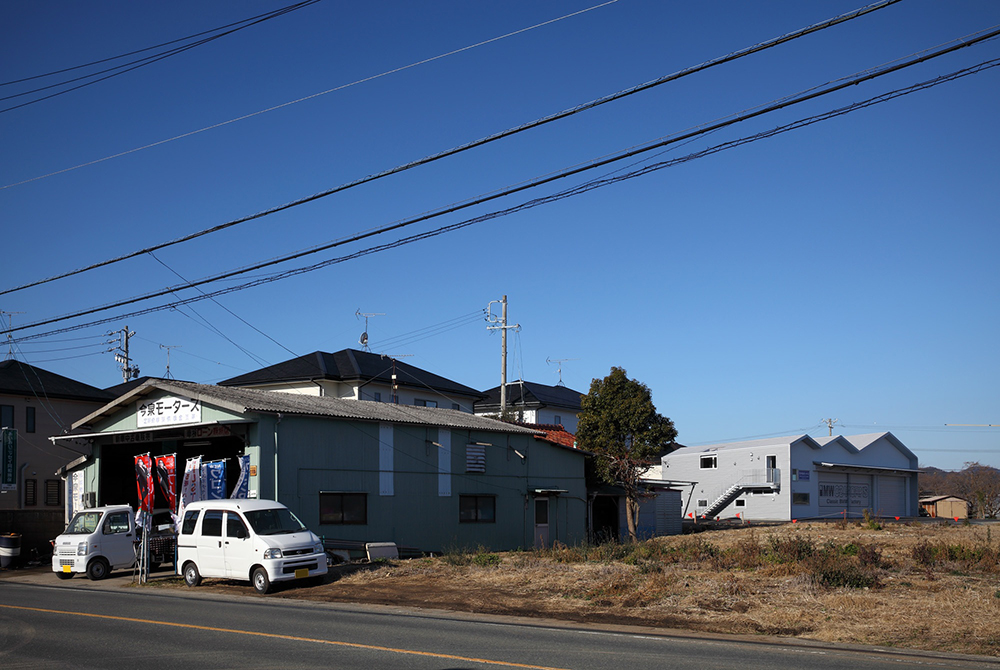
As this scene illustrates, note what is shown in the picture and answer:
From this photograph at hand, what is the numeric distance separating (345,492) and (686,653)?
57.2 ft

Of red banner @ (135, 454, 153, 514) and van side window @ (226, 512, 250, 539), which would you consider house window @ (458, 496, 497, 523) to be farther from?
van side window @ (226, 512, 250, 539)

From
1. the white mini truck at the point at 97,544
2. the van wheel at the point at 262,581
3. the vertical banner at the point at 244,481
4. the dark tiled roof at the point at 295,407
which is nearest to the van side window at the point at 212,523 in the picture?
the van wheel at the point at 262,581

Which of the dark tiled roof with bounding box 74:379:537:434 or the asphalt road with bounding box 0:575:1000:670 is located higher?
the dark tiled roof with bounding box 74:379:537:434

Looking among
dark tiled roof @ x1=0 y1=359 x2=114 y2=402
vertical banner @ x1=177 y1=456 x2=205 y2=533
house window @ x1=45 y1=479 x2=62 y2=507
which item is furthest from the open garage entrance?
dark tiled roof @ x1=0 y1=359 x2=114 y2=402

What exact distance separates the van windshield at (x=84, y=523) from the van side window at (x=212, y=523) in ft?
16.2

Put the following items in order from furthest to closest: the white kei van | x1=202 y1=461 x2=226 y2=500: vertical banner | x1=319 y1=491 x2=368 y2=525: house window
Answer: x1=319 y1=491 x2=368 y2=525: house window
x1=202 y1=461 x2=226 y2=500: vertical banner
the white kei van

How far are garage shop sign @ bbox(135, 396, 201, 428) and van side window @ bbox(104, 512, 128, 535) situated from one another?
3.32 metres

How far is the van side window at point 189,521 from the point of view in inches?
823

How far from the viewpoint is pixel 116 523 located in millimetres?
23688

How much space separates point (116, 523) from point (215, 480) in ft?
9.61

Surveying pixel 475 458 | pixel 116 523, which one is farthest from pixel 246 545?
pixel 475 458

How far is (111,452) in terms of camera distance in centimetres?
2989

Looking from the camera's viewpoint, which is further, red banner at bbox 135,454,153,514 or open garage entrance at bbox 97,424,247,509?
open garage entrance at bbox 97,424,247,509

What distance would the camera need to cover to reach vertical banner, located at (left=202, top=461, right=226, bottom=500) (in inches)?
939
